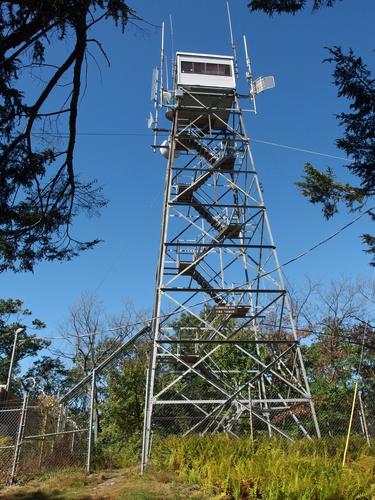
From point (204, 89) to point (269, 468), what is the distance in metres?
13.5

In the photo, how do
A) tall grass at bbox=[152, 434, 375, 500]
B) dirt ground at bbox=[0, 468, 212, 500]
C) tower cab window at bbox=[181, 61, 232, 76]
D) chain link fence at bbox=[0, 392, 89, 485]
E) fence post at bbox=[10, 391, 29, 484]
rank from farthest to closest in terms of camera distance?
tower cab window at bbox=[181, 61, 232, 76] → chain link fence at bbox=[0, 392, 89, 485] → fence post at bbox=[10, 391, 29, 484] → dirt ground at bbox=[0, 468, 212, 500] → tall grass at bbox=[152, 434, 375, 500]

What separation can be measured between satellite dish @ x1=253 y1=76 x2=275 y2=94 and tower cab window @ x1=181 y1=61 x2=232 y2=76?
113cm

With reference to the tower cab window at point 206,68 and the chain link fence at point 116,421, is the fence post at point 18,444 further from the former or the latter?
the tower cab window at point 206,68

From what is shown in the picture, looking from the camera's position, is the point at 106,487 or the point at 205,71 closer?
the point at 106,487

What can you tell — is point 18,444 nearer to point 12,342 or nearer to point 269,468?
point 269,468

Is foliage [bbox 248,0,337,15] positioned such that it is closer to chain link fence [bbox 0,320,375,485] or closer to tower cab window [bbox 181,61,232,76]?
chain link fence [bbox 0,320,375,485]

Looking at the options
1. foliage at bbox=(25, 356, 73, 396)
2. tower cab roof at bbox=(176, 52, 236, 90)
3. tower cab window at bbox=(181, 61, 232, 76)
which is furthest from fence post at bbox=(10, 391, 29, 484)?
foliage at bbox=(25, 356, 73, 396)

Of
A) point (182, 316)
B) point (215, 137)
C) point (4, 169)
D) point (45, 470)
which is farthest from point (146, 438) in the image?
point (182, 316)

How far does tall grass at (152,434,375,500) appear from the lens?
586 centimetres

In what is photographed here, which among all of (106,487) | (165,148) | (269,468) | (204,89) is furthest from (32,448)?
(204,89)

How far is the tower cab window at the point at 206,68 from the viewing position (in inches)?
675

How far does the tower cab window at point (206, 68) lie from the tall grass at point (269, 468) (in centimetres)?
1270

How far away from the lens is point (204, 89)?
1681 cm

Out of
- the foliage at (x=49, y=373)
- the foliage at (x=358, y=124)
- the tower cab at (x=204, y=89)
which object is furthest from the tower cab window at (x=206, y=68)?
the foliage at (x=49, y=373)
